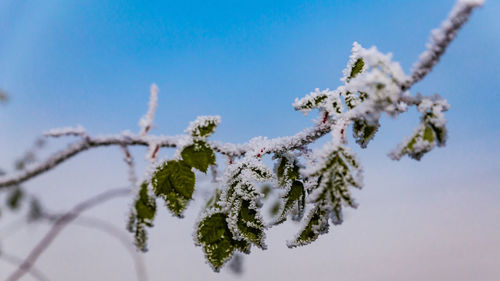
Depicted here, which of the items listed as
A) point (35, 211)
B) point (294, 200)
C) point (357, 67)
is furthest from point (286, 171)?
point (35, 211)

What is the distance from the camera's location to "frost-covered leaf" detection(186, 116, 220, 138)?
1.10 metres

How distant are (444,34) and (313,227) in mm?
508

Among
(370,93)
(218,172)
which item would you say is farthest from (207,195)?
(370,93)

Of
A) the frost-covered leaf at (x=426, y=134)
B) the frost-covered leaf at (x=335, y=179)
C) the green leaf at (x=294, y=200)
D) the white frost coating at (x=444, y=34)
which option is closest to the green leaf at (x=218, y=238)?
the green leaf at (x=294, y=200)

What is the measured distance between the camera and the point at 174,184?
1108 mm

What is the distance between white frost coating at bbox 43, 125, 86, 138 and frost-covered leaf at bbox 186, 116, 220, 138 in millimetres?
274

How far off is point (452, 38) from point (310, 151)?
47cm

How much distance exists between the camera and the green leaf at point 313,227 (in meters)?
1.01

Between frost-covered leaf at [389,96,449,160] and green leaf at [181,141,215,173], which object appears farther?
green leaf at [181,141,215,173]

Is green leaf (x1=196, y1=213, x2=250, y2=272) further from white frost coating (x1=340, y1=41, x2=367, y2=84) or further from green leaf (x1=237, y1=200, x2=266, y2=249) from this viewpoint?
white frost coating (x1=340, y1=41, x2=367, y2=84)

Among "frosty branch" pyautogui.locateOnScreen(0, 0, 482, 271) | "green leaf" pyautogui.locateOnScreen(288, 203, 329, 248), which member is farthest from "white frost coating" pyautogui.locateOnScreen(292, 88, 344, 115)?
"green leaf" pyautogui.locateOnScreen(288, 203, 329, 248)

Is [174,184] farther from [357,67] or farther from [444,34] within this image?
[444,34]

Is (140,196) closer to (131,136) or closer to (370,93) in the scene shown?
(131,136)

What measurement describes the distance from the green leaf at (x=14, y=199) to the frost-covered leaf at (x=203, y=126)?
4.55 metres
